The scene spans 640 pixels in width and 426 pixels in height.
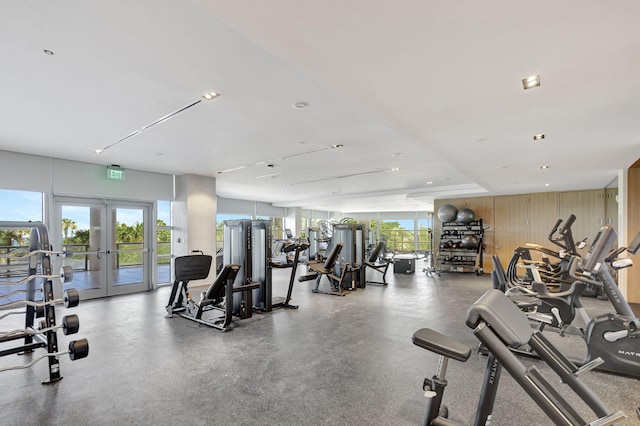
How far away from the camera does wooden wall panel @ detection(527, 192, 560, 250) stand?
9.35 meters

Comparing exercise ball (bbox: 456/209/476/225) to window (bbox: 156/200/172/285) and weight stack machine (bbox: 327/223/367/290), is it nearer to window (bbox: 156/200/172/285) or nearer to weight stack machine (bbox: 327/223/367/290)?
weight stack machine (bbox: 327/223/367/290)

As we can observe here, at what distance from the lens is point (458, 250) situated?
10266mm

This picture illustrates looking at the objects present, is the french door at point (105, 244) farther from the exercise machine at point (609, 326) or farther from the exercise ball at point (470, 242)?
the exercise ball at point (470, 242)

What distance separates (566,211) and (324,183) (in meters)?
6.91

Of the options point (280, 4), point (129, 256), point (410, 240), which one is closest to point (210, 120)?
point (280, 4)

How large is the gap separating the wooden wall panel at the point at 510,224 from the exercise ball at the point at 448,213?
4.22 feet

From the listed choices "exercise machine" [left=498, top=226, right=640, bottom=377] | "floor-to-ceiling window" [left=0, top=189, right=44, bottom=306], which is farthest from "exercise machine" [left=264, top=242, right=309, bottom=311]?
"floor-to-ceiling window" [left=0, top=189, right=44, bottom=306]

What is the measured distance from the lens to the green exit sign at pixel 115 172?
6.71 metres

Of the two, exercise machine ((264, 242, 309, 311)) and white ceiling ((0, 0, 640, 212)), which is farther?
exercise machine ((264, 242, 309, 311))

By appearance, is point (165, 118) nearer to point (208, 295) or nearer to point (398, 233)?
point (208, 295)

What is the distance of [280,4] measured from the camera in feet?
5.60

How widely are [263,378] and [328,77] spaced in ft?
8.83

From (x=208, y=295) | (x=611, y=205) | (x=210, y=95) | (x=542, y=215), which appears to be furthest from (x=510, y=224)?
(x=210, y=95)

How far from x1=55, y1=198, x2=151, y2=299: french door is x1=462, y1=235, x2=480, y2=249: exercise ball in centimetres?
875
